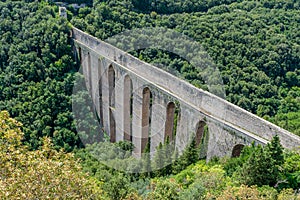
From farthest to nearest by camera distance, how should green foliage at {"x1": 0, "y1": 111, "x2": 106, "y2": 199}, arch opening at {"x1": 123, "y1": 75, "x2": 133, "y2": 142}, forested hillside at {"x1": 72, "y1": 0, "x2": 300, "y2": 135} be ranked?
forested hillside at {"x1": 72, "y1": 0, "x2": 300, "y2": 135}
arch opening at {"x1": 123, "y1": 75, "x2": 133, "y2": 142}
green foliage at {"x1": 0, "y1": 111, "x2": 106, "y2": 199}

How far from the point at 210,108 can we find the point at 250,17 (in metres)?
19.9

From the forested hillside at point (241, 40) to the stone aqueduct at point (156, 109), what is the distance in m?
4.52

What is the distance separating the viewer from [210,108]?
16516 mm

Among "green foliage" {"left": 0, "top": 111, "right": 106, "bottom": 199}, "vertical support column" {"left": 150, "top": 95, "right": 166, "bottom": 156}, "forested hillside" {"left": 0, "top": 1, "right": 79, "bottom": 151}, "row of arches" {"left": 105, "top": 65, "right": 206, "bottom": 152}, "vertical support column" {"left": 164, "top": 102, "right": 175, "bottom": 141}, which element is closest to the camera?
"green foliage" {"left": 0, "top": 111, "right": 106, "bottom": 199}

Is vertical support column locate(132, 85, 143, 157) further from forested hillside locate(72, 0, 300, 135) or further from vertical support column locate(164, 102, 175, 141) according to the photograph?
forested hillside locate(72, 0, 300, 135)

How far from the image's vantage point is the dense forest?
12.3 metres

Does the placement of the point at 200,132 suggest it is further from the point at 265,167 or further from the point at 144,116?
the point at 265,167

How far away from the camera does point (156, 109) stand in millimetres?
20375

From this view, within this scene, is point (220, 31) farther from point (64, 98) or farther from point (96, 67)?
point (64, 98)

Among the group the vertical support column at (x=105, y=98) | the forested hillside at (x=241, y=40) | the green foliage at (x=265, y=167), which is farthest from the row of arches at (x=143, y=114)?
the forested hillside at (x=241, y=40)

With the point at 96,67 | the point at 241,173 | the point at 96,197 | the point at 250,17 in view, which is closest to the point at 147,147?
the point at 96,67

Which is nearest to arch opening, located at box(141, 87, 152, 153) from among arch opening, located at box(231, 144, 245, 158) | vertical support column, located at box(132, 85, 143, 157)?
vertical support column, located at box(132, 85, 143, 157)

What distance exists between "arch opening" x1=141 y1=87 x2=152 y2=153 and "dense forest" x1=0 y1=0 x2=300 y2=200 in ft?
4.25

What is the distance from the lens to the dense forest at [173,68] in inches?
484
